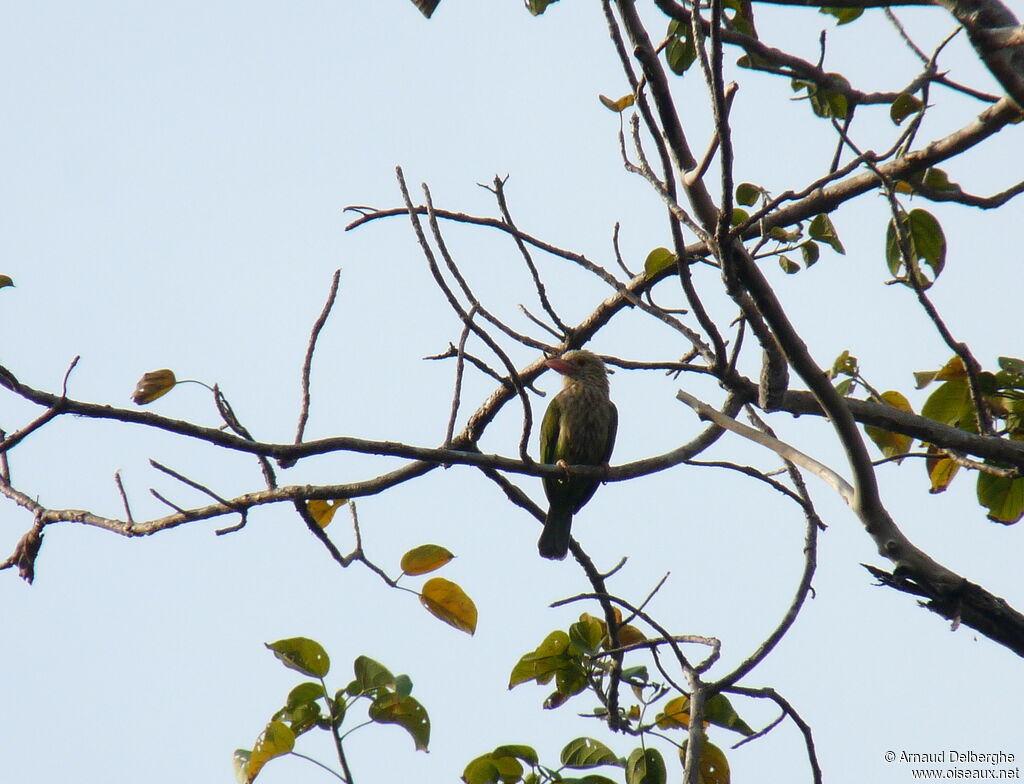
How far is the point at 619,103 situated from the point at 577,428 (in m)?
2.94

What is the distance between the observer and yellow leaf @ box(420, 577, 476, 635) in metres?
3.59

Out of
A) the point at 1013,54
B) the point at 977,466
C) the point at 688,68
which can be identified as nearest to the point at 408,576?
the point at 977,466

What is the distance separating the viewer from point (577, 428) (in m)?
6.20

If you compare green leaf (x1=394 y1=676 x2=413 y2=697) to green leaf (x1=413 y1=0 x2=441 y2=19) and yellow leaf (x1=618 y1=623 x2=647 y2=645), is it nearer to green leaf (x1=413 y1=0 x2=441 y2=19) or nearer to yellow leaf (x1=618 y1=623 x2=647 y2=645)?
yellow leaf (x1=618 y1=623 x2=647 y2=645)

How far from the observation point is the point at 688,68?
388cm

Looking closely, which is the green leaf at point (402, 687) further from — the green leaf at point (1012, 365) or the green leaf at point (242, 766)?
the green leaf at point (1012, 365)

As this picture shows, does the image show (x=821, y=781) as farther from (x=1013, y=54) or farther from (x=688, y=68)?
(x=688, y=68)

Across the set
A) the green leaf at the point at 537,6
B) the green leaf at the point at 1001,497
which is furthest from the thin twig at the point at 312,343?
the green leaf at the point at 1001,497

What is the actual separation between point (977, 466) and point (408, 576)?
184 cm

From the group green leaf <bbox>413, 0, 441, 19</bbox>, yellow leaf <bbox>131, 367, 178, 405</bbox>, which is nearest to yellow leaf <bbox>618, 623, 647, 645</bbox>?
yellow leaf <bbox>131, 367, 178, 405</bbox>

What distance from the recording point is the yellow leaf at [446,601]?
3586 millimetres

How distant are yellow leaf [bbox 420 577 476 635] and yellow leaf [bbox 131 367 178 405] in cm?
107

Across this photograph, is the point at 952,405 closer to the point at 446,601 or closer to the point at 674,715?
the point at 674,715

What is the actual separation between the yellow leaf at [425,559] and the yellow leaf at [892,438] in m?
1.50
